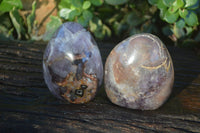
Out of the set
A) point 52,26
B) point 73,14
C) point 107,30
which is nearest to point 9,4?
point 52,26

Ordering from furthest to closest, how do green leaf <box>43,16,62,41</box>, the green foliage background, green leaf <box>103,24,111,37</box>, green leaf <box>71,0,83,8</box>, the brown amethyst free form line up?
green leaf <box>103,24,111,37</box>, green leaf <box>43,16,62,41</box>, the green foliage background, green leaf <box>71,0,83,8</box>, the brown amethyst free form

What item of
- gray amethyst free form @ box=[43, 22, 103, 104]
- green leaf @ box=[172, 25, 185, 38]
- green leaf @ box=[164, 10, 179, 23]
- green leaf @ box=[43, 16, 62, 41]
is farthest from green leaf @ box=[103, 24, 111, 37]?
gray amethyst free form @ box=[43, 22, 103, 104]

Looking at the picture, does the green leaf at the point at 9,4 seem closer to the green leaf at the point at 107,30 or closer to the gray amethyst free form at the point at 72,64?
the green leaf at the point at 107,30

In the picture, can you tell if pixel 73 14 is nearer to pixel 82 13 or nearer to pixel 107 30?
pixel 82 13

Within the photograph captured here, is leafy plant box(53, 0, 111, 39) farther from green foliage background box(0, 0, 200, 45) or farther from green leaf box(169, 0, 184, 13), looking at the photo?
green leaf box(169, 0, 184, 13)

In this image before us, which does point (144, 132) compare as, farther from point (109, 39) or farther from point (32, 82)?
point (109, 39)

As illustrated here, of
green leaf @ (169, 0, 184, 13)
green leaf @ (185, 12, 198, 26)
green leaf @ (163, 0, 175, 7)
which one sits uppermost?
green leaf @ (163, 0, 175, 7)

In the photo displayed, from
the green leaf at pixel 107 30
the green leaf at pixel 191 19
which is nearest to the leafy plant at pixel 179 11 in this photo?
the green leaf at pixel 191 19
